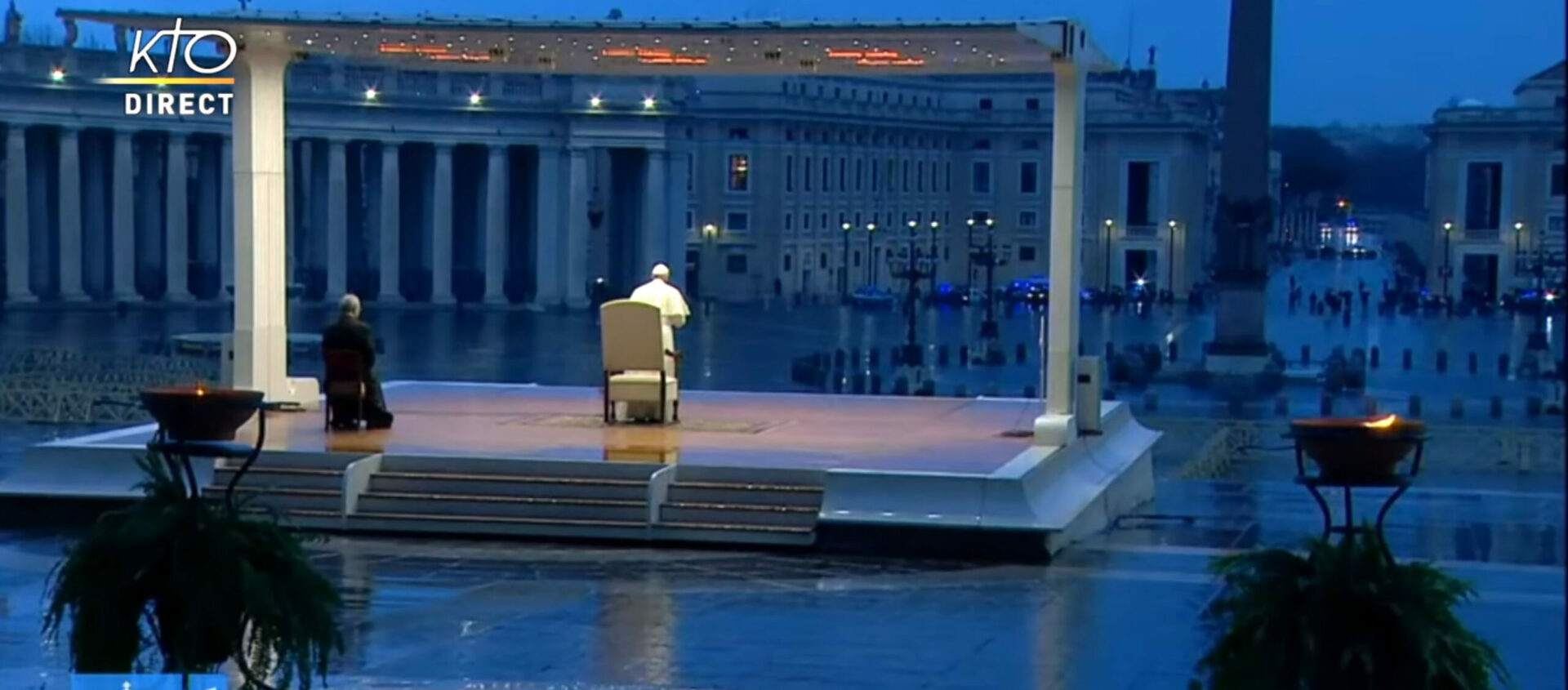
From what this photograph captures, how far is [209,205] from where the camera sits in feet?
247

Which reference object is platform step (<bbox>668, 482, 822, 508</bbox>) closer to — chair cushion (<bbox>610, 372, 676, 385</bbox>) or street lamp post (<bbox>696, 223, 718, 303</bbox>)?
chair cushion (<bbox>610, 372, 676, 385</bbox>)

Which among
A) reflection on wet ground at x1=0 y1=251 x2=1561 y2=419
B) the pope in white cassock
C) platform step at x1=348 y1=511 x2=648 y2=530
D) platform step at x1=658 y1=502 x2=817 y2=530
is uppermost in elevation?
the pope in white cassock

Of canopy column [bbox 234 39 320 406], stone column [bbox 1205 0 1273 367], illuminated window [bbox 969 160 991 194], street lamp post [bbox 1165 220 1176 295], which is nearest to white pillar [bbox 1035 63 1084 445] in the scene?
canopy column [bbox 234 39 320 406]

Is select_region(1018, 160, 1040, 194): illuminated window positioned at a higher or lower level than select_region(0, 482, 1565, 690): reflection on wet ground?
higher

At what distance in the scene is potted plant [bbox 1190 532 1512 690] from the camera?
714 cm

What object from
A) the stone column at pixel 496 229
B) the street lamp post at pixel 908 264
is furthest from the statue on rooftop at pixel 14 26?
the street lamp post at pixel 908 264

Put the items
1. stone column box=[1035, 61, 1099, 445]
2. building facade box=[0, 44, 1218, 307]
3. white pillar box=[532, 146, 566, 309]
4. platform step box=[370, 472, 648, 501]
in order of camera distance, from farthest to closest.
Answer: white pillar box=[532, 146, 566, 309]
building facade box=[0, 44, 1218, 307]
stone column box=[1035, 61, 1099, 445]
platform step box=[370, 472, 648, 501]

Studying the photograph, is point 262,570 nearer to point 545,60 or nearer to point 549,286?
point 545,60

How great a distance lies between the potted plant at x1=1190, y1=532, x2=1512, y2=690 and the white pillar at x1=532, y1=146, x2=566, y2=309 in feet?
218

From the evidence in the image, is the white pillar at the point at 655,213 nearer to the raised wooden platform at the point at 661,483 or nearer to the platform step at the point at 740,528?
the raised wooden platform at the point at 661,483

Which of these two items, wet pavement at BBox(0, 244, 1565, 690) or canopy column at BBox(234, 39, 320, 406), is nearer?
wet pavement at BBox(0, 244, 1565, 690)

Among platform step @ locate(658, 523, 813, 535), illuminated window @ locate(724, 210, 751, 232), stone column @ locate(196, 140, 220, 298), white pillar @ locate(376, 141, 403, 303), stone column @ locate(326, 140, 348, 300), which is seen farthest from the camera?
illuminated window @ locate(724, 210, 751, 232)

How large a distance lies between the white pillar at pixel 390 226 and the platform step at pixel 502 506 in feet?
187

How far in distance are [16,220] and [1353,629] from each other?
193 feet
